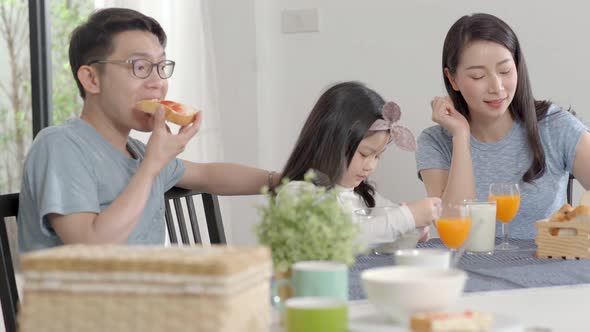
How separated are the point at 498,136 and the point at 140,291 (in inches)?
65.5

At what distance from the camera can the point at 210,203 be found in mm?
2035

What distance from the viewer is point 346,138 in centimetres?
201

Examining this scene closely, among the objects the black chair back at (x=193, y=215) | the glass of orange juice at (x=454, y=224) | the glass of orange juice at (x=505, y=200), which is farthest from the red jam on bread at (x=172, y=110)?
the glass of orange juice at (x=505, y=200)

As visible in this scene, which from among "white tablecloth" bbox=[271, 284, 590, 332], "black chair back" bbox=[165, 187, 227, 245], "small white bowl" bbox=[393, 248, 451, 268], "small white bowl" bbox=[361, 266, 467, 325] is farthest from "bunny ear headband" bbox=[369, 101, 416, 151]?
"small white bowl" bbox=[361, 266, 467, 325]

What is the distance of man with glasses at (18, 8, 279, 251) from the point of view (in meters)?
1.63

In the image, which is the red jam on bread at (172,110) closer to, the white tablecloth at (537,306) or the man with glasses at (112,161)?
the man with glasses at (112,161)

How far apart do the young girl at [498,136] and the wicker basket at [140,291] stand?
56.6 inches

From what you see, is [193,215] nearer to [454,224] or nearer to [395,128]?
[395,128]

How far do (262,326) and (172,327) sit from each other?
4.8 inches

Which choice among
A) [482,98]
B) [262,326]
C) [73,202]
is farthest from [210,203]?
[262,326]

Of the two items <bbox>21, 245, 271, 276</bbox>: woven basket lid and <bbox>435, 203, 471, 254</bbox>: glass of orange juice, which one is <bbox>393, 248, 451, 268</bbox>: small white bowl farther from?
<bbox>435, 203, 471, 254</bbox>: glass of orange juice

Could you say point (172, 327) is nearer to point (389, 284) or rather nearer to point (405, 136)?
point (389, 284)

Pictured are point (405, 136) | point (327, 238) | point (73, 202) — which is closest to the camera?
point (327, 238)

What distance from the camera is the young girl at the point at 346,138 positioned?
199 centimetres
